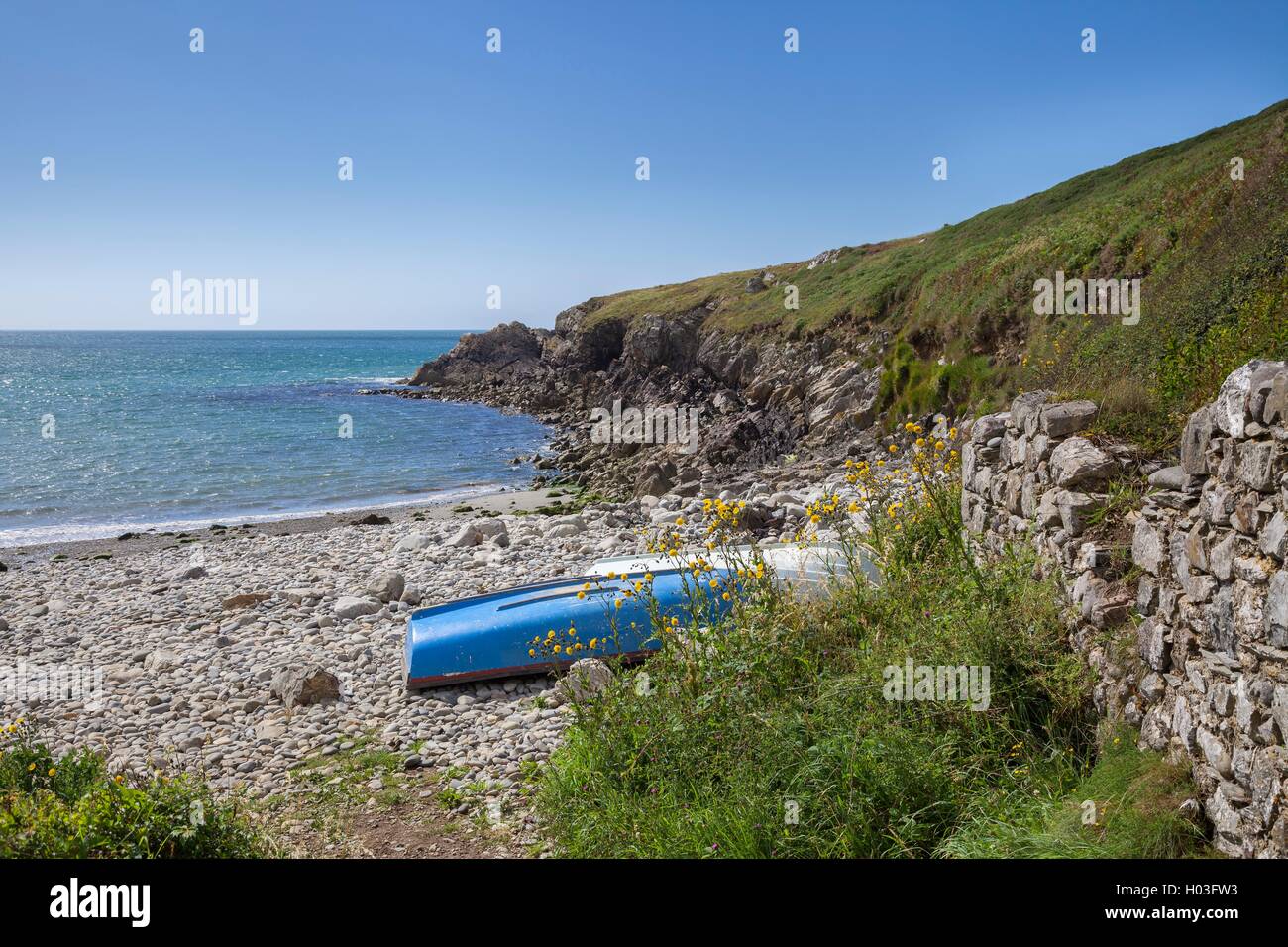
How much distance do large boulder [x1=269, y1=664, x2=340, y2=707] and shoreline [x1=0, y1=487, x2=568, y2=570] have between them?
13.2 m

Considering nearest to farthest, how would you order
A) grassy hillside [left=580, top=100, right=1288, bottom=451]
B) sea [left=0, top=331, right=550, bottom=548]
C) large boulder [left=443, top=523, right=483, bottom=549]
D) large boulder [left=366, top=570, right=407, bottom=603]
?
grassy hillside [left=580, top=100, right=1288, bottom=451], large boulder [left=366, top=570, right=407, bottom=603], large boulder [left=443, top=523, right=483, bottom=549], sea [left=0, top=331, right=550, bottom=548]

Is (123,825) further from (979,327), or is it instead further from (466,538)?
(979,327)

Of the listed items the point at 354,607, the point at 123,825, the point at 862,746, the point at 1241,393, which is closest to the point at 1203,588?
the point at 1241,393

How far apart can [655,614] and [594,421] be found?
3364cm

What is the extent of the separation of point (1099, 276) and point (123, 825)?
1987 centimetres

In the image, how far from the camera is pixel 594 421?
4003 cm

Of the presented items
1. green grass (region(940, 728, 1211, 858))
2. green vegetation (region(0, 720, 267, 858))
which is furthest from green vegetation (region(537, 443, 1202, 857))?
green vegetation (region(0, 720, 267, 858))

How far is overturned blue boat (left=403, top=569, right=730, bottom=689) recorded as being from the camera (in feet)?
31.6

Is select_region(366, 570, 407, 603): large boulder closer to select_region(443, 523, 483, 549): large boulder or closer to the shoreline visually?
select_region(443, 523, 483, 549): large boulder

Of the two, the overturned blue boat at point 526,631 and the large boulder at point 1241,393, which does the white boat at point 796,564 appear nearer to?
the overturned blue boat at point 526,631

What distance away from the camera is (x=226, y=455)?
116 feet
